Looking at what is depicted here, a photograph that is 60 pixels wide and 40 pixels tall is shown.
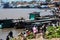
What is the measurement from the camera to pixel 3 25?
135 feet

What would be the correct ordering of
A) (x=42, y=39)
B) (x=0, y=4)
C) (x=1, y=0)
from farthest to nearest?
(x=1, y=0)
(x=0, y=4)
(x=42, y=39)

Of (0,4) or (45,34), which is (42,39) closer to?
(45,34)

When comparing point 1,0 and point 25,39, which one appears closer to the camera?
point 25,39

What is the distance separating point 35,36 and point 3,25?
786 inches

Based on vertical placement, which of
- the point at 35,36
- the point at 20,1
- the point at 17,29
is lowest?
the point at 20,1

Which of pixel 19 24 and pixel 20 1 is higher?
pixel 19 24

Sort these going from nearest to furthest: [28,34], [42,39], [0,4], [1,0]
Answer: [42,39] < [28,34] < [0,4] < [1,0]

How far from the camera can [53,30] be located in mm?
22312

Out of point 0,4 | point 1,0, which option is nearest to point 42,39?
point 0,4

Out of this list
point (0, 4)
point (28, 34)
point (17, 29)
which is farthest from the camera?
point (0, 4)

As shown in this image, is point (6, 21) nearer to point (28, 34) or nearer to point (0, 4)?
point (28, 34)

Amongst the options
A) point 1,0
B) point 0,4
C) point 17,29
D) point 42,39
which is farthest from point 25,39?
point 1,0

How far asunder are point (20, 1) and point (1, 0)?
14.6 m

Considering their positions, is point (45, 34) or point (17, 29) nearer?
point (45, 34)
